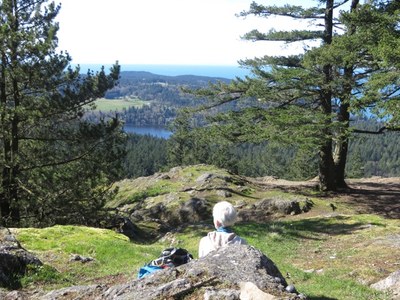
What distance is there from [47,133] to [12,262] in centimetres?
1189

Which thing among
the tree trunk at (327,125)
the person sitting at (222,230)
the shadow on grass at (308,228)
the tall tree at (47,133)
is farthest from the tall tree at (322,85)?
the person sitting at (222,230)

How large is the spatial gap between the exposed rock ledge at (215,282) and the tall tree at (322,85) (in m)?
11.1

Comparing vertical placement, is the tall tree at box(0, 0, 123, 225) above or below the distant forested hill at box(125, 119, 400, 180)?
above

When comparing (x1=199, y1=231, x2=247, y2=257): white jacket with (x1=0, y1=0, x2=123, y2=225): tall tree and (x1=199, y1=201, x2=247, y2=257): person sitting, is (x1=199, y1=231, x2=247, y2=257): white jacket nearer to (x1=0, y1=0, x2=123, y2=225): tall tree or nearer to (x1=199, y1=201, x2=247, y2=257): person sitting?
(x1=199, y1=201, x2=247, y2=257): person sitting

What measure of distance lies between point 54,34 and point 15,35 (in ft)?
5.92

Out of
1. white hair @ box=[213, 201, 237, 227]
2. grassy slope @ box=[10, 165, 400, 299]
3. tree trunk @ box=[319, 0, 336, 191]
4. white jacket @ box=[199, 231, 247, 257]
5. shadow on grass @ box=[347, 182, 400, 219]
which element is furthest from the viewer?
shadow on grass @ box=[347, 182, 400, 219]

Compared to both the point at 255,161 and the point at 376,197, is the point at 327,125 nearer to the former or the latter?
the point at 376,197

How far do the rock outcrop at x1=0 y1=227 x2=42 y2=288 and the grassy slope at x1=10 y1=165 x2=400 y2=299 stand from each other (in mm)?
313

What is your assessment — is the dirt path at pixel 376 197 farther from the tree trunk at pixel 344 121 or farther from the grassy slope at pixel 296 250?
the grassy slope at pixel 296 250

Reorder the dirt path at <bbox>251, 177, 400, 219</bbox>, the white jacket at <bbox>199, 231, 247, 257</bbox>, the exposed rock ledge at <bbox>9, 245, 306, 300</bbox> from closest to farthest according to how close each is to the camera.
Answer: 1. the exposed rock ledge at <bbox>9, 245, 306, 300</bbox>
2. the white jacket at <bbox>199, 231, 247, 257</bbox>
3. the dirt path at <bbox>251, 177, 400, 219</bbox>

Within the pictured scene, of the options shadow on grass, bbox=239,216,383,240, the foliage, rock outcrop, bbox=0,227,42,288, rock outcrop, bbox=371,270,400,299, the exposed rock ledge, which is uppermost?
the exposed rock ledge

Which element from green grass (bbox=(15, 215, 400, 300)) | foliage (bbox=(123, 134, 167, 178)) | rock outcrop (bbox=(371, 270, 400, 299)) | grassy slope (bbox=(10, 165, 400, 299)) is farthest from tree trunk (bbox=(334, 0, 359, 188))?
foliage (bbox=(123, 134, 167, 178))

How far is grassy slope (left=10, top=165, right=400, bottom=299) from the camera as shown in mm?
8891

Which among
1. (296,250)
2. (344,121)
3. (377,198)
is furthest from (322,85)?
(296,250)
